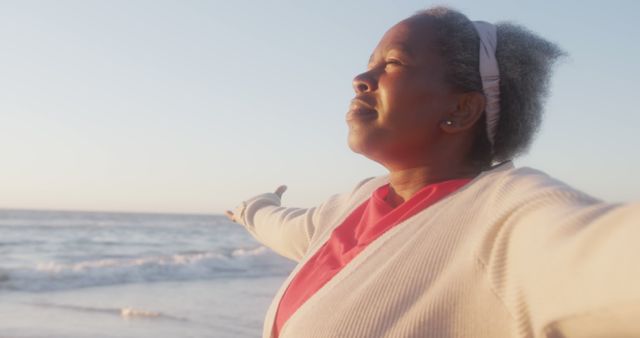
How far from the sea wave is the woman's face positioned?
8.67 metres

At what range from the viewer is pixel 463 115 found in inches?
72.9

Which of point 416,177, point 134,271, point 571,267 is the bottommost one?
point 134,271

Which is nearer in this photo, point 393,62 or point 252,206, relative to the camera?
point 393,62

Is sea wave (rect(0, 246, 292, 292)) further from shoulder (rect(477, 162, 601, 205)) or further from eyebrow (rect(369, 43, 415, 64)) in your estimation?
shoulder (rect(477, 162, 601, 205))

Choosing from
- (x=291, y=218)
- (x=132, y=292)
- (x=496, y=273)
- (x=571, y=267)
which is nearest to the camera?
(x=571, y=267)

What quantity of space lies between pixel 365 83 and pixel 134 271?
34.5 feet

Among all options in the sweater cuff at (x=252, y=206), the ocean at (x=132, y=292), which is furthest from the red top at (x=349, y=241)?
the ocean at (x=132, y=292)

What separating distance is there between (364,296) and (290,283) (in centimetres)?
47

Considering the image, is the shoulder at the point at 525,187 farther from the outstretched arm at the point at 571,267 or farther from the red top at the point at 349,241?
the red top at the point at 349,241

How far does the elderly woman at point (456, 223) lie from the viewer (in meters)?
0.97

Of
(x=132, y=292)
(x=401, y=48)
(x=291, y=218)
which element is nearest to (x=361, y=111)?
(x=401, y=48)

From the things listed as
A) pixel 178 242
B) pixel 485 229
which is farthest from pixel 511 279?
pixel 178 242

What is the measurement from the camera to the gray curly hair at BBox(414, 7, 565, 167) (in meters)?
1.81

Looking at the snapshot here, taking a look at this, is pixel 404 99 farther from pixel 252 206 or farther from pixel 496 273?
pixel 252 206
